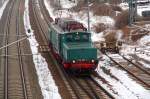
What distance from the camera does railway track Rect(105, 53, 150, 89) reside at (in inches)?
1212

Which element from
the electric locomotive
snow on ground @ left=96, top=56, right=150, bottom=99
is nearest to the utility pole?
the electric locomotive

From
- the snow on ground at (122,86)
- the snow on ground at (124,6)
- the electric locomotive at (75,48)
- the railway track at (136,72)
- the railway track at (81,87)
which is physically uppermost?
the snow on ground at (124,6)

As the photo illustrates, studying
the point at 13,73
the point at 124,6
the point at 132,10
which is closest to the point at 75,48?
the point at 13,73

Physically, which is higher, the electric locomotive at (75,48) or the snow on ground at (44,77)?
the electric locomotive at (75,48)

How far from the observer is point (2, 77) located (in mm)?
34875

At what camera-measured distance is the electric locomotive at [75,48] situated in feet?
108

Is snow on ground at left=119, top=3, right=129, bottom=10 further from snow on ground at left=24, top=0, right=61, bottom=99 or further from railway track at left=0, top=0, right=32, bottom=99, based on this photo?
snow on ground at left=24, top=0, right=61, bottom=99

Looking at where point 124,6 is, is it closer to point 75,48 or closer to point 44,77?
point 44,77

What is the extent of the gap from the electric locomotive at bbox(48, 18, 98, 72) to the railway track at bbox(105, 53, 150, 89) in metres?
2.88

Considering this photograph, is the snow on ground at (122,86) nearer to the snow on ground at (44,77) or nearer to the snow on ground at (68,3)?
→ the snow on ground at (44,77)

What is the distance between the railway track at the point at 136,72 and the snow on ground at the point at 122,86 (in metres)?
0.43

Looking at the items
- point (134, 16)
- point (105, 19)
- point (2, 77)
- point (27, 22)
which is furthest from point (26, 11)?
point (2, 77)

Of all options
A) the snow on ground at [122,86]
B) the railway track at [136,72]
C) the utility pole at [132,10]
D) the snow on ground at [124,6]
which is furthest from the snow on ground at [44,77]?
the snow on ground at [124,6]

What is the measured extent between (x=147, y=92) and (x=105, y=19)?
116 feet
